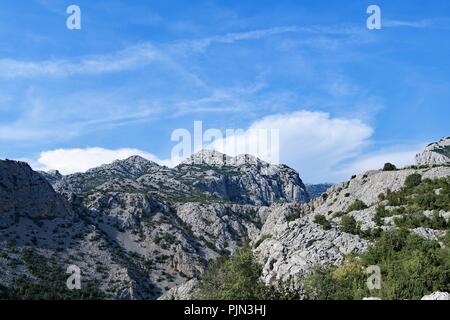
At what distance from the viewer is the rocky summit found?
5866cm

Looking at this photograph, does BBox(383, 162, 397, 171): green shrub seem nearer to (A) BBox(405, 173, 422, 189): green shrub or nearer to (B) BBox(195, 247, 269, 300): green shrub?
(A) BBox(405, 173, 422, 189): green shrub

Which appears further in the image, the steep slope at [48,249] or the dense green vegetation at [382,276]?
the steep slope at [48,249]

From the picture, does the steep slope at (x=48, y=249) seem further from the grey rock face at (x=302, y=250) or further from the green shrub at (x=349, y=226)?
the green shrub at (x=349, y=226)

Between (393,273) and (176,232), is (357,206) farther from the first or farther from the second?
(176,232)

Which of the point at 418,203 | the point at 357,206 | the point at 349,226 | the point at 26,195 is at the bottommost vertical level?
the point at 349,226

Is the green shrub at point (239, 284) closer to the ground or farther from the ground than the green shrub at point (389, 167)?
closer to the ground

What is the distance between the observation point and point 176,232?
554ft

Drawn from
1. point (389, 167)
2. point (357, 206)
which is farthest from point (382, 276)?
point (389, 167)

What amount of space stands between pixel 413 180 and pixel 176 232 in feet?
334

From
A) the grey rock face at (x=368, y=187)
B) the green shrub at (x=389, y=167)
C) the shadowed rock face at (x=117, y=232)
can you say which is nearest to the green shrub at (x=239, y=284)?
the grey rock face at (x=368, y=187)

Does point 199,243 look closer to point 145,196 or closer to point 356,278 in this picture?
point 145,196

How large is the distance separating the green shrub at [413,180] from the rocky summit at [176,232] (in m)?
0.19

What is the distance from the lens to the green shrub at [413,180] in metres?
84.9
